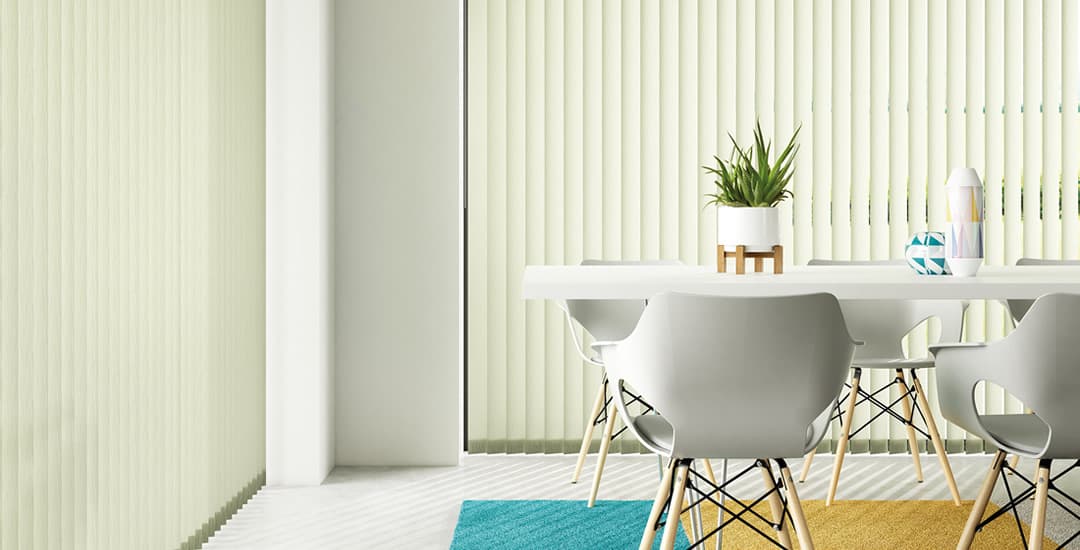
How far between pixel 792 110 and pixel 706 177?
470 millimetres

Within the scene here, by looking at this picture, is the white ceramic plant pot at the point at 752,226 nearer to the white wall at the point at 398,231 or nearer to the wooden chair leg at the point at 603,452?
the wooden chair leg at the point at 603,452

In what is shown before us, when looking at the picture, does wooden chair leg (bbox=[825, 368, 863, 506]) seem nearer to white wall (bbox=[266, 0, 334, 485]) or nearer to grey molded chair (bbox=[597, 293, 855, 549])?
grey molded chair (bbox=[597, 293, 855, 549])

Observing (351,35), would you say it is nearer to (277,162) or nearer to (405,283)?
(277,162)

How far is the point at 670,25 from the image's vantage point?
4328mm

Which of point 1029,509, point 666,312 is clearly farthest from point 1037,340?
point 1029,509

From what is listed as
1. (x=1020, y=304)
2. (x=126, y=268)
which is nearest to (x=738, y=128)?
(x=1020, y=304)

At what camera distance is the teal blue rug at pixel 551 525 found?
311 cm

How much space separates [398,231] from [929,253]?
223 cm

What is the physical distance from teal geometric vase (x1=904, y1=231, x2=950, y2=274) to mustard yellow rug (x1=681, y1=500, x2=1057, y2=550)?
90 centimetres

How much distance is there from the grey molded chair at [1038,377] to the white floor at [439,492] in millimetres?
1323

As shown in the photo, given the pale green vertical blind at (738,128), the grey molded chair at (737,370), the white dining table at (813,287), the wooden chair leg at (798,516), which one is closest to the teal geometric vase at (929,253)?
the white dining table at (813,287)

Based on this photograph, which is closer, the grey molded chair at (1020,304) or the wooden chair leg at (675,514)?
the wooden chair leg at (675,514)

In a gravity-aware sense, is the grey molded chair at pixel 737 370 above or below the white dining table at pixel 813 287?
below

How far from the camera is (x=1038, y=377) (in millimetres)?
2256
